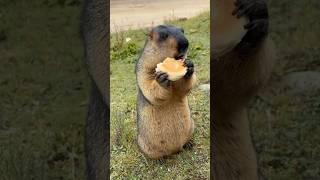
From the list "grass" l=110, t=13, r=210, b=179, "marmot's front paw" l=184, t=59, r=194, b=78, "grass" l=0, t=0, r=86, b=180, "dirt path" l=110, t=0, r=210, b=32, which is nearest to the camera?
"grass" l=0, t=0, r=86, b=180

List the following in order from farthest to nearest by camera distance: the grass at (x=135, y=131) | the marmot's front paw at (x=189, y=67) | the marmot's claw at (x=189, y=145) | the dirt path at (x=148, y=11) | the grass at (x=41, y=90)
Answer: the dirt path at (x=148, y=11) < the marmot's claw at (x=189, y=145) < the grass at (x=135, y=131) < the marmot's front paw at (x=189, y=67) < the grass at (x=41, y=90)

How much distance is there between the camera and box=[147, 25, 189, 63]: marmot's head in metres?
2.92

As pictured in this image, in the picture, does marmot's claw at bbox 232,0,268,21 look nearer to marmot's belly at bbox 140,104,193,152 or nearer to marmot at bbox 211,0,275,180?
marmot at bbox 211,0,275,180

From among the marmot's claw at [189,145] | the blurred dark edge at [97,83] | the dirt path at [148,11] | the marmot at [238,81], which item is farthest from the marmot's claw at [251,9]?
the dirt path at [148,11]

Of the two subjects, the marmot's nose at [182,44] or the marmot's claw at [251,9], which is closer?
the marmot's claw at [251,9]

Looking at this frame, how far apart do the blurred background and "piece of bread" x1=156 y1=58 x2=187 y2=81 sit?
1.14m

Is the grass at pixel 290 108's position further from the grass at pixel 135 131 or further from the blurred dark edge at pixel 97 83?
the grass at pixel 135 131

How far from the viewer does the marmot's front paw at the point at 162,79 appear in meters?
2.88

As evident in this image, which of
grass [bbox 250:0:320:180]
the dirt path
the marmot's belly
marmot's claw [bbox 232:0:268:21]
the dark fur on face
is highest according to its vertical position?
the dirt path

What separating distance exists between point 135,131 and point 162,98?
0.51 m

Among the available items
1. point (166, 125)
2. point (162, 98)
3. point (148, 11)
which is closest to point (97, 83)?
point (162, 98)

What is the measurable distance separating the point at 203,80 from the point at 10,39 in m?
2.70

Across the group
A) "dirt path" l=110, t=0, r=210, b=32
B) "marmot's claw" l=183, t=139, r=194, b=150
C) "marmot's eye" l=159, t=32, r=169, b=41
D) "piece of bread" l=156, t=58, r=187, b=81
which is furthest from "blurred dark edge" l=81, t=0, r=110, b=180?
"dirt path" l=110, t=0, r=210, b=32

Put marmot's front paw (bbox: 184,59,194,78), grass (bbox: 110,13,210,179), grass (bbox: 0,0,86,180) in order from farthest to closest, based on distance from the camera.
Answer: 1. grass (bbox: 110,13,210,179)
2. marmot's front paw (bbox: 184,59,194,78)
3. grass (bbox: 0,0,86,180)
